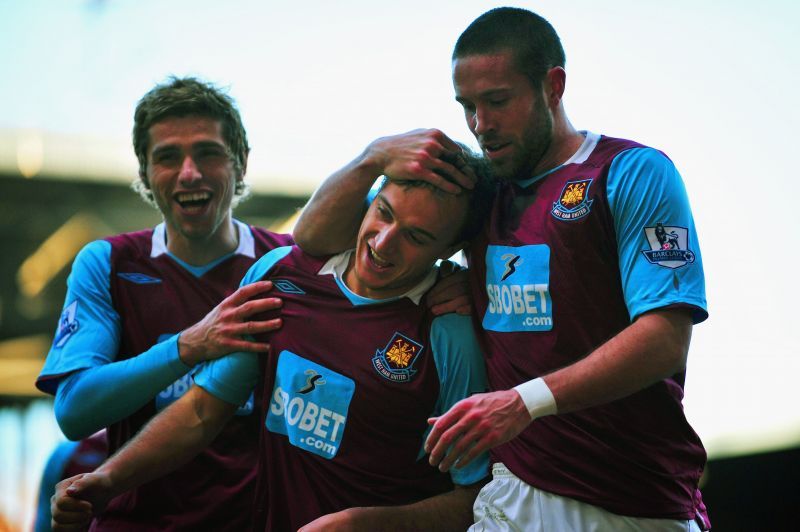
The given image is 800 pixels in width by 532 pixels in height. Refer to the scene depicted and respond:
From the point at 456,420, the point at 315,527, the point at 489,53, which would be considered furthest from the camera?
the point at 489,53

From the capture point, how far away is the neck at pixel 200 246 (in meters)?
2.36

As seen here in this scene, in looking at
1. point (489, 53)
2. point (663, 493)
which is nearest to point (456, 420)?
point (663, 493)

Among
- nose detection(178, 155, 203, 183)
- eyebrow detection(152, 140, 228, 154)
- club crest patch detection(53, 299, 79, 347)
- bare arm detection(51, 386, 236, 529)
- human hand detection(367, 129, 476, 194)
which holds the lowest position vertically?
bare arm detection(51, 386, 236, 529)

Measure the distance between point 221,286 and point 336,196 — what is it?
53 centimetres

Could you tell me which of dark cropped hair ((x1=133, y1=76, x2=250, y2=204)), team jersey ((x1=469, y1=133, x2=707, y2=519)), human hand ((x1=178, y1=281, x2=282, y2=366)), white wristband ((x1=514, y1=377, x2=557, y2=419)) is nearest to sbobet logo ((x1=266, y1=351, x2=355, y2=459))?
human hand ((x1=178, y1=281, x2=282, y2=366))

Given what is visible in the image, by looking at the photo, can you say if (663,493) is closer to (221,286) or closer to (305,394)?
(305,394)

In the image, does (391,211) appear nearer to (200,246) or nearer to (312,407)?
Answer: (312,407)

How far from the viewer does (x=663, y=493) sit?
1.74 meters

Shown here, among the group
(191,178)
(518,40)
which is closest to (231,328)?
(191,178)

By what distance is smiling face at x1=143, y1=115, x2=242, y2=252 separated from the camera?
233cm

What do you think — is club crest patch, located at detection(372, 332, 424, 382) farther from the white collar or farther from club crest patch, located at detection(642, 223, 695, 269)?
the white collar

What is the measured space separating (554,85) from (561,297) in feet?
1.65

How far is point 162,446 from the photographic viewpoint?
196 centimetres

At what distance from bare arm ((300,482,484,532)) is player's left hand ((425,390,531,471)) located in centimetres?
30
